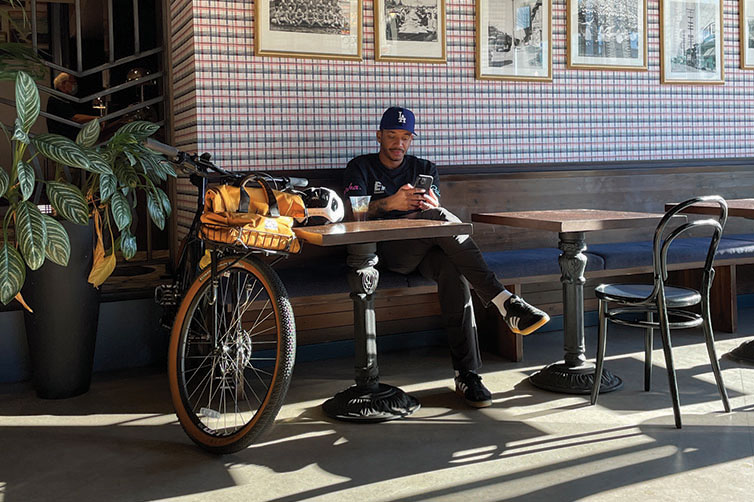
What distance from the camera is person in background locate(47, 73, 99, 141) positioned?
4.68 m

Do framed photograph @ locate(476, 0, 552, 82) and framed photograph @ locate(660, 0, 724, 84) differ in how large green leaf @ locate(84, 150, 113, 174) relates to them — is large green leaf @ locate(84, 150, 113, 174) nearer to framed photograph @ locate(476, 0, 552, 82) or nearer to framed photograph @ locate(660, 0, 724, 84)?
framed photograph @ locate(476, 0, 552, 82)

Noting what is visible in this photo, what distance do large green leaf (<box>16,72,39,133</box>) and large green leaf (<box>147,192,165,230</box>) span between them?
65 cm

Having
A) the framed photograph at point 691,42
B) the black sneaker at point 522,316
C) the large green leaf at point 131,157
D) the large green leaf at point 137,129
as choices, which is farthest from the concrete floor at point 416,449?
the framed photograph at point 691,42

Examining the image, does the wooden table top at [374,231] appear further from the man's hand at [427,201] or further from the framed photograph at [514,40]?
the framed photograph at [514,40]

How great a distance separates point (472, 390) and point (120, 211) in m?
1.59

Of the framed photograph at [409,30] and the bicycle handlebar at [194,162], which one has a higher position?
the framed photograph at [409,30]

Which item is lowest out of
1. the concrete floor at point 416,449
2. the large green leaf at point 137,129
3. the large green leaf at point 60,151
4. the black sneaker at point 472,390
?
the concrete floor at point 416,449

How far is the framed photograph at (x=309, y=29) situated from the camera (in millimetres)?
3898

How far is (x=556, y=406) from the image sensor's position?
3143 mm

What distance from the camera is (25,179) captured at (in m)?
2.76

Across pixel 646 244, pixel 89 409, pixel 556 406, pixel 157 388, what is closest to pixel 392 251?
pixel 556 406

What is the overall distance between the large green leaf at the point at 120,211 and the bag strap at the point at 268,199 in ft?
2.36

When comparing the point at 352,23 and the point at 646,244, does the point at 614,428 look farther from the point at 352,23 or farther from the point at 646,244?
the point at 352,23

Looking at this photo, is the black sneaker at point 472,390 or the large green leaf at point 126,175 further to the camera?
the large green leaf at point 126,175
